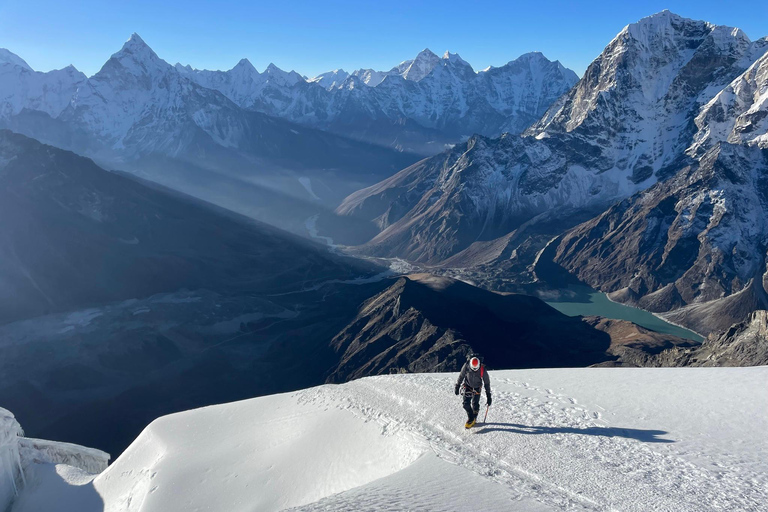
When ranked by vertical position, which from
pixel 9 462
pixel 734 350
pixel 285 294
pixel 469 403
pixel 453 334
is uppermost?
pixel 469 403

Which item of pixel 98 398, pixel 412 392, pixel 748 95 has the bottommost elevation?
pixel 98 398

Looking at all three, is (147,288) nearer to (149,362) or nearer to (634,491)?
(149,362)

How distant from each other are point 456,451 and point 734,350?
163 ft

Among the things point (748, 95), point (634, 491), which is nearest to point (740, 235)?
point (748, 95)

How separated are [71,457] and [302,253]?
128 meters

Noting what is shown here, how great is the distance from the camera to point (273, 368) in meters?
89.9

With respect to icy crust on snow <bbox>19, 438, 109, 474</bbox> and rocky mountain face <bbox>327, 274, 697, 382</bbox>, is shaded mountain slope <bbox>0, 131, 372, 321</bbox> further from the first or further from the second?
icy crust on snow <bbox>19, 438, 109, 474</bbox>

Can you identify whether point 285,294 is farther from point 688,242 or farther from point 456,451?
point 688,242

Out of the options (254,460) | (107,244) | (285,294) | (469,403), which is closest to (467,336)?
(285,294)

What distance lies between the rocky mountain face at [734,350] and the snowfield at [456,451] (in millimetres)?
33218

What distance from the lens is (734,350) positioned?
2120 inches

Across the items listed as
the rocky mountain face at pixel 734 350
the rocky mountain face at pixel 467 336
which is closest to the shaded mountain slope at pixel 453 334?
the rocky mountain face at pixel 467 336

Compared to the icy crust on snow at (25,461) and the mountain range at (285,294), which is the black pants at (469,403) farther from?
the mountain range at (285,294)

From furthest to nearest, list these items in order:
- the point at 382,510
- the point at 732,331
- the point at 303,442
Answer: the point at 732,331, the point at 303,442, the point at 382,510
